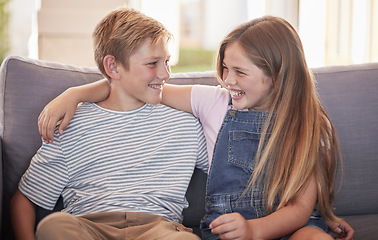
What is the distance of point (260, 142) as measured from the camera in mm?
1455

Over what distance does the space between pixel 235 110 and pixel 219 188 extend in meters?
0.24

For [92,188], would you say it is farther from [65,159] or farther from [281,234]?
[281,234]

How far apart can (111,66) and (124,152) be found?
0.90 feet

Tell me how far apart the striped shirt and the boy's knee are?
0.28 meters

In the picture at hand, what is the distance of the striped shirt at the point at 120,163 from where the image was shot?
146 centimetres

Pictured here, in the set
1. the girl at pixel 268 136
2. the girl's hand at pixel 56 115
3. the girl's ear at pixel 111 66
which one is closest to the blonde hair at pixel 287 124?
the girl at pixel 268 136

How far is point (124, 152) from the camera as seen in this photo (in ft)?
4.99

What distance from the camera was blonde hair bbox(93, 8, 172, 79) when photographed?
59.7 inches

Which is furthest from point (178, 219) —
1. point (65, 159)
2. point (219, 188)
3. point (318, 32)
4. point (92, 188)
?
point (318, 32)

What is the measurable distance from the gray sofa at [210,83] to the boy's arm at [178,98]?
4.6 inches

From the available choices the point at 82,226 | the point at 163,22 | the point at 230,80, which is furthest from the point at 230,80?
the point at 163,22

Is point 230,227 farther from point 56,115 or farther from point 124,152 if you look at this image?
point 56,115

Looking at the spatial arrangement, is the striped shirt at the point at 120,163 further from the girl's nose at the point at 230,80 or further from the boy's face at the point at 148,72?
the girl's nose at the point at 230,80

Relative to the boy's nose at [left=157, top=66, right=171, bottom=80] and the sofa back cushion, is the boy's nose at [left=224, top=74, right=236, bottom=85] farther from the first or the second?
the sofa back cushion
